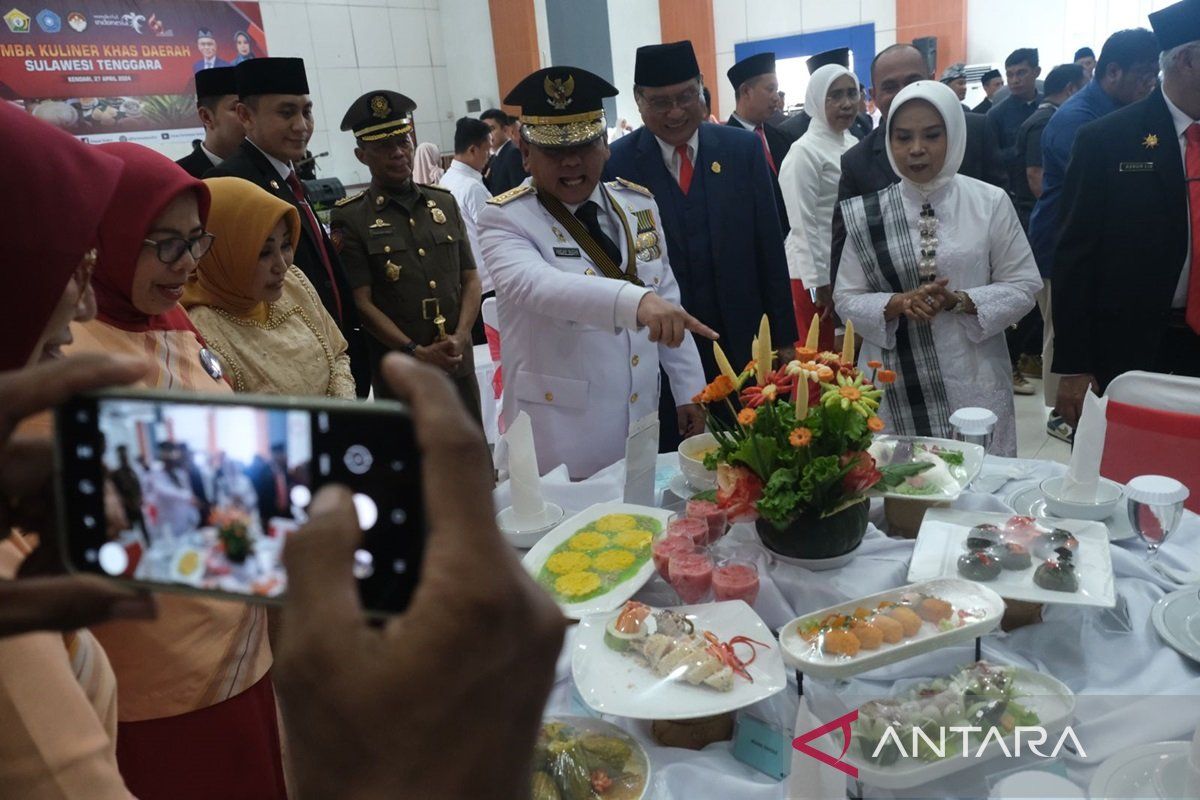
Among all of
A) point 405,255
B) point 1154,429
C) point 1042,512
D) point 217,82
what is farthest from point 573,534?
point 217,82

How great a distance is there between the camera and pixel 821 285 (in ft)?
12.4

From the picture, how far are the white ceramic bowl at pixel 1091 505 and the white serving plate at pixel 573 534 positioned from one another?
0.78m

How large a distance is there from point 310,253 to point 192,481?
2.48 m

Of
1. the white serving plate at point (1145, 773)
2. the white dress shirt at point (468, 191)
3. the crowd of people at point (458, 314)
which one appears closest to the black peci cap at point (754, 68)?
the crowd of people at point (458, 314)

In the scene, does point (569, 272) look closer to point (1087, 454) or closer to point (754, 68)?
point (1087, 454)

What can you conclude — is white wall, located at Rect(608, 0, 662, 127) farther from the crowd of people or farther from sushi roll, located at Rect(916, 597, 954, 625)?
sushi roll, located at Rect(916, 597, 954, 625)

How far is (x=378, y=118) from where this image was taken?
11.0 feet

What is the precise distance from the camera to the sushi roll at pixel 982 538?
1.39 m

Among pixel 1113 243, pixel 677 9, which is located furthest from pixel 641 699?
pixel 677 9

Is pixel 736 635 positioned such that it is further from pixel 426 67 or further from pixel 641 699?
pixel 426 67

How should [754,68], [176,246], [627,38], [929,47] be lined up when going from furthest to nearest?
[627,38] → [929,47] → [754,68] → [176,246]

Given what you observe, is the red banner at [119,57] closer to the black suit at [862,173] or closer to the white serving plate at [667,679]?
the black suit at [862,173]

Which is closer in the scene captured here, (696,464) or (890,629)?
(890,629)

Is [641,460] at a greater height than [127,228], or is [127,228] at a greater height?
[127,228]
